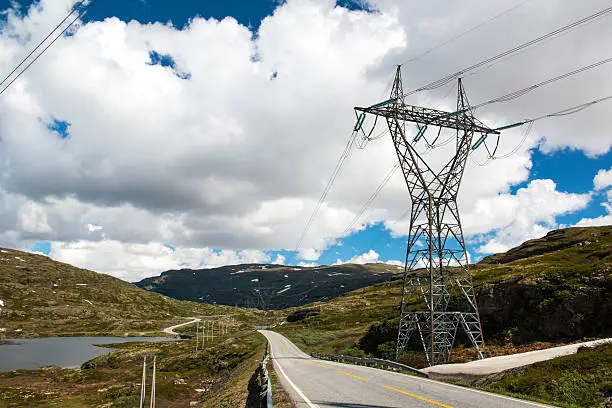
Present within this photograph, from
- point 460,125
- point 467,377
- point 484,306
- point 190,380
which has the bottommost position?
point 190,380

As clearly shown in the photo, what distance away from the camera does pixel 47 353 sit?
123 meters

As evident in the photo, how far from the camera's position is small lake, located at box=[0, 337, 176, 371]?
101188 mm

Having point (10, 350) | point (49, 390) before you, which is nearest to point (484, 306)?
point (49, 390)

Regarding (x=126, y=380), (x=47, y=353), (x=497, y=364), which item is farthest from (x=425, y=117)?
(x=47, y=353)

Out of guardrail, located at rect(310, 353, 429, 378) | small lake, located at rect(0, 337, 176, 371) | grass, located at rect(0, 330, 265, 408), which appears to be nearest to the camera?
guardrail, located at rect(310, 353, 429, 378)

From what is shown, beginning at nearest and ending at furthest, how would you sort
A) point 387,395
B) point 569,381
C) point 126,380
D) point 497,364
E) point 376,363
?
1. point 569,381
2. point 387,395
3. point 497,364
4. point 376,363
5. point 126,380

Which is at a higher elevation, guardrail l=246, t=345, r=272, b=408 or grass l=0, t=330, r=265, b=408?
guardrail l=246, t=345, r=272, b=408

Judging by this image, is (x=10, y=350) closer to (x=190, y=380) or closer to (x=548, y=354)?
(x=190, y=380)

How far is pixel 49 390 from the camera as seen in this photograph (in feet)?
216

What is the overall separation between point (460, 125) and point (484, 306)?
20.8m

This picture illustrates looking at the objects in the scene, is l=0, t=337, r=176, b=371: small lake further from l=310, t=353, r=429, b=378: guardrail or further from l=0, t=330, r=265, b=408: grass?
l=310, t=353, r=429, b=378: guardrail

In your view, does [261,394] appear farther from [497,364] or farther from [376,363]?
[376,363]

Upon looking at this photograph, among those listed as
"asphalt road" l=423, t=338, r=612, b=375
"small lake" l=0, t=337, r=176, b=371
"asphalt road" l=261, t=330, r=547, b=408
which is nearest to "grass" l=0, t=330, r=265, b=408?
"small lake" l=0, t=337, r=176, b=371

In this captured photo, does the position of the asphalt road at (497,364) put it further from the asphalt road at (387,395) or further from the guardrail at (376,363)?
the asphalt road at (387,395)
